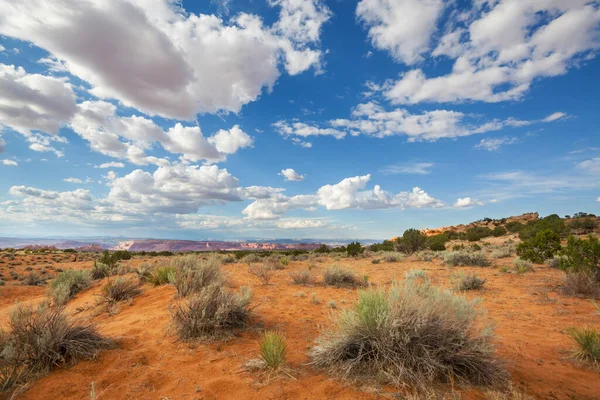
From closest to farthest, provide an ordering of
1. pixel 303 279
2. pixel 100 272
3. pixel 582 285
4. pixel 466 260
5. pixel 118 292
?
pixel 118 292
pixel 582 285
pixel 303 279
pixel 100 272
pixel 466 260

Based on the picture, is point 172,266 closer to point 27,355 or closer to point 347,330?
point 27,355

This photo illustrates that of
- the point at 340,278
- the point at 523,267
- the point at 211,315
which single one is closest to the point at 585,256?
the point at 523,267

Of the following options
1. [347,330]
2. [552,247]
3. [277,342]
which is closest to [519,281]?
[552,247]

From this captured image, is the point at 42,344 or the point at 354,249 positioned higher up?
the point at 354,249

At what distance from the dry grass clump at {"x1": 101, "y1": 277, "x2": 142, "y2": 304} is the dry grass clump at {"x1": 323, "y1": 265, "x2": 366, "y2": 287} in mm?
6238

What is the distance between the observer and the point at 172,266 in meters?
10.2

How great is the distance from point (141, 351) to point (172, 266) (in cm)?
581

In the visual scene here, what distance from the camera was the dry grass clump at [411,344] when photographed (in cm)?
368

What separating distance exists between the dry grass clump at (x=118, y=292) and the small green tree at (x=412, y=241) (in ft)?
83.2

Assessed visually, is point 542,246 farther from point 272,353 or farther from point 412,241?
point 412,241

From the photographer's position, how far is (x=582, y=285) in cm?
888

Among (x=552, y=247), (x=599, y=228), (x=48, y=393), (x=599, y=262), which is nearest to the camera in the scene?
(x=48, y=393)

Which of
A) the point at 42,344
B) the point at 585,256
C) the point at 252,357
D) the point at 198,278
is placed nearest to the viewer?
the point at 42,344

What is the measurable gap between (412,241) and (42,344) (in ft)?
94.6
